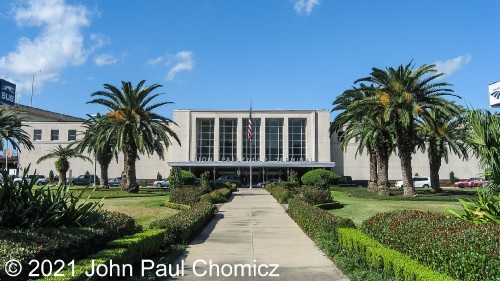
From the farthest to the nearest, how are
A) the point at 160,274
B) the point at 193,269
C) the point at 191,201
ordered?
1. the point at 191,201
2. the point at 193,269
3. the point at 160,274

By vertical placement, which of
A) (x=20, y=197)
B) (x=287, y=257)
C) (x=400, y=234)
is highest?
(x=20, y=197)

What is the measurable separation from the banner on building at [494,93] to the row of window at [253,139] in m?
25.9

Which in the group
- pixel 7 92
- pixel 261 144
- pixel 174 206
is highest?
pixel 7 92

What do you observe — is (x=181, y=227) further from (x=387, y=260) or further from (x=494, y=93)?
(x=494, y=93)

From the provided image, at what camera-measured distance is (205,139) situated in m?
72.3

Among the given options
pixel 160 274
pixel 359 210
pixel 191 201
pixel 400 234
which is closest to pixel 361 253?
pixel 400 234

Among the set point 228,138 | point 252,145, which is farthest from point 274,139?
point 228,138

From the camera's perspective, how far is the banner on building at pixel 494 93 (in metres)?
58.7

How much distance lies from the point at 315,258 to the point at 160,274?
3879 millimetres

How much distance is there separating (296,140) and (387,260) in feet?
211

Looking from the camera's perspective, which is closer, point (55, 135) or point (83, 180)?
point (83, 180)

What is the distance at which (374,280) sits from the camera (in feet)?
26.1

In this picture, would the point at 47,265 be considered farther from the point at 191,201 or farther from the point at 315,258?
the point at 191,201

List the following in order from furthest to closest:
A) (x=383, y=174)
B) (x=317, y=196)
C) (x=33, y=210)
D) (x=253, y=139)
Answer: (x=253, y=139) → (x=383, y=174) → (x=317, y=196) → (x=33, y=210)
